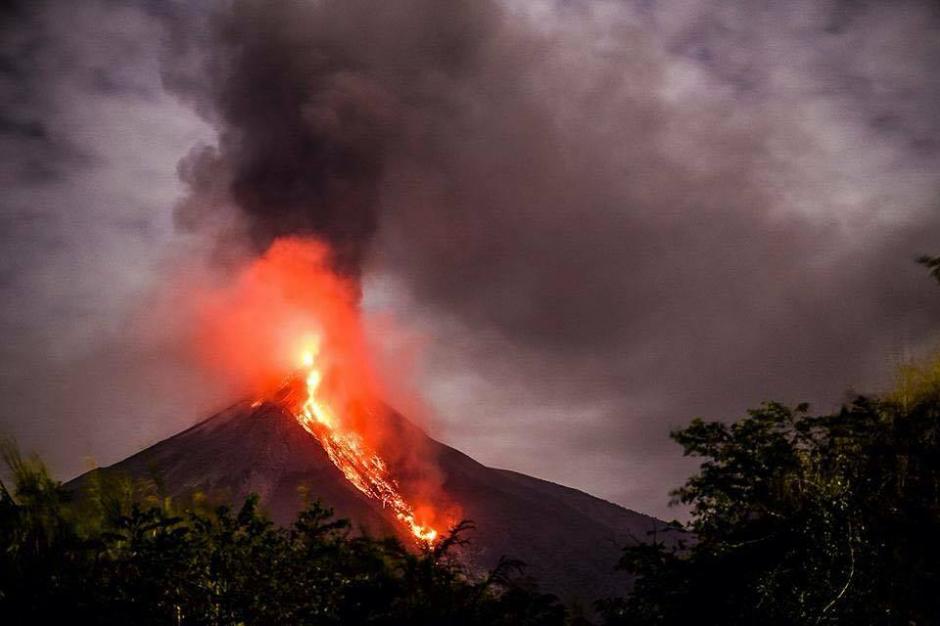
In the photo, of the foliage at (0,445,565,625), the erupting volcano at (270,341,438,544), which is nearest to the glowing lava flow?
the erupting volcano at (270,341,438,544)

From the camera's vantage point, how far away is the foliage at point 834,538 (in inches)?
233

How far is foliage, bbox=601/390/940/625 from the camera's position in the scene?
19.4ft

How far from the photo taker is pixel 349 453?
4528 inches

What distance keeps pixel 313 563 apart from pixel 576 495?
568 feet

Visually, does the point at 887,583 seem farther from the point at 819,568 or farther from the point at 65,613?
the point at 65,613

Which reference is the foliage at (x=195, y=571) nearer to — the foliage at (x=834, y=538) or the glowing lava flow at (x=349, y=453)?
the foliage at (x=834, y=538)

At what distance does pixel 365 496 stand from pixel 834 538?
9811 cm

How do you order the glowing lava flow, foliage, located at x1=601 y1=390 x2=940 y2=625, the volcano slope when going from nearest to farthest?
foliage, located at x1=601 y1=390 x2=940 y2=625 < the volcano slope < the glowing lava flow

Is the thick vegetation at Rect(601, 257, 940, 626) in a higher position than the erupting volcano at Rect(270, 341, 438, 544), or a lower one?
lower

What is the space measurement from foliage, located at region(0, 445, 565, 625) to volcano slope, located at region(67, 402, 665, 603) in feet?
245

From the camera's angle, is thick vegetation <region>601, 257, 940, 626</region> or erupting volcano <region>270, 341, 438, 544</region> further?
erupting volcano <region>270, 341, 438, 544</region>

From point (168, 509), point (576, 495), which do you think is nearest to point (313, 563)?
point (168, 509)

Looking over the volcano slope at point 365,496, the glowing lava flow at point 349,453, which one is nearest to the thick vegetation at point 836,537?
the volcano slope at point 365,496

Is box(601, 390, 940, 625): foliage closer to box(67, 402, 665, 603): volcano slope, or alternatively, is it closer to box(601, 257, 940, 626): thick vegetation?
box(601, 257, 940, 626): thick vegetation
